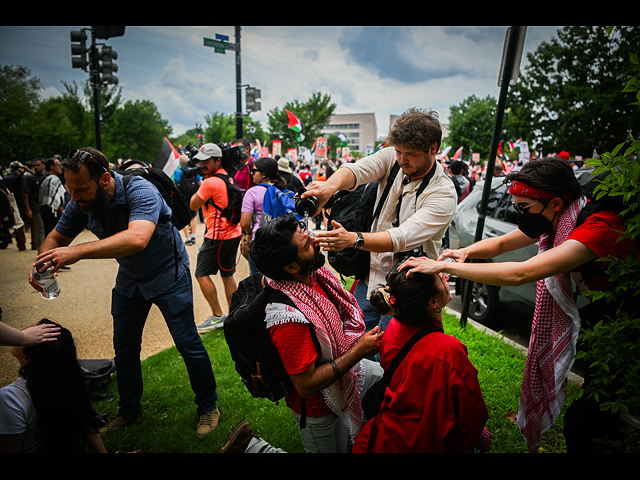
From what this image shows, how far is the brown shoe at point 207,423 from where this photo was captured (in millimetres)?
2906

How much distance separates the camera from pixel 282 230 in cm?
195

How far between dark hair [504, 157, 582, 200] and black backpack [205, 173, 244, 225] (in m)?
3.52

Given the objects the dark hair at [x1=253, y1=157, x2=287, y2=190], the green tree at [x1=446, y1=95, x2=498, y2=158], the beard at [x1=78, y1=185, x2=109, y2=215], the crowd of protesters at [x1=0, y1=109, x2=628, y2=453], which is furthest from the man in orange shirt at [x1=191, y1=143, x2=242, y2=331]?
the green tree at [x1=446, y1=95, x2=498, y2=158]

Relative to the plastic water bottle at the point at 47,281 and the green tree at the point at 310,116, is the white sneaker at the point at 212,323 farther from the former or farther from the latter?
the green tree at the point at 310,116

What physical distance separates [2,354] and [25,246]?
6838 mm

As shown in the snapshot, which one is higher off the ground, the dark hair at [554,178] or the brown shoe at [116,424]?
the dark hair at [554,178]

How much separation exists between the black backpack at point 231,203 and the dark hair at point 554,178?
3525 millimetres

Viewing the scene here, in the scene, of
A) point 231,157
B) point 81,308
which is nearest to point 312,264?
point 231,157

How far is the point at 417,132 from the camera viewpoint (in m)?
2.19

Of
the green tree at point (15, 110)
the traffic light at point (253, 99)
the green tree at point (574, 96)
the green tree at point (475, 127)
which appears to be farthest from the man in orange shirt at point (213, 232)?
the green tree at point (475, 127)

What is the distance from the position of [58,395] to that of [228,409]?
1.36 meters

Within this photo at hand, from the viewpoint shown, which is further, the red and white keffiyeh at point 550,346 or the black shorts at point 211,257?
the black shorts at point 211,257

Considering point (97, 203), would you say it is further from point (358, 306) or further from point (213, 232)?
point (213, 232)

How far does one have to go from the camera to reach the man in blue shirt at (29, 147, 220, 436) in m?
2.40
